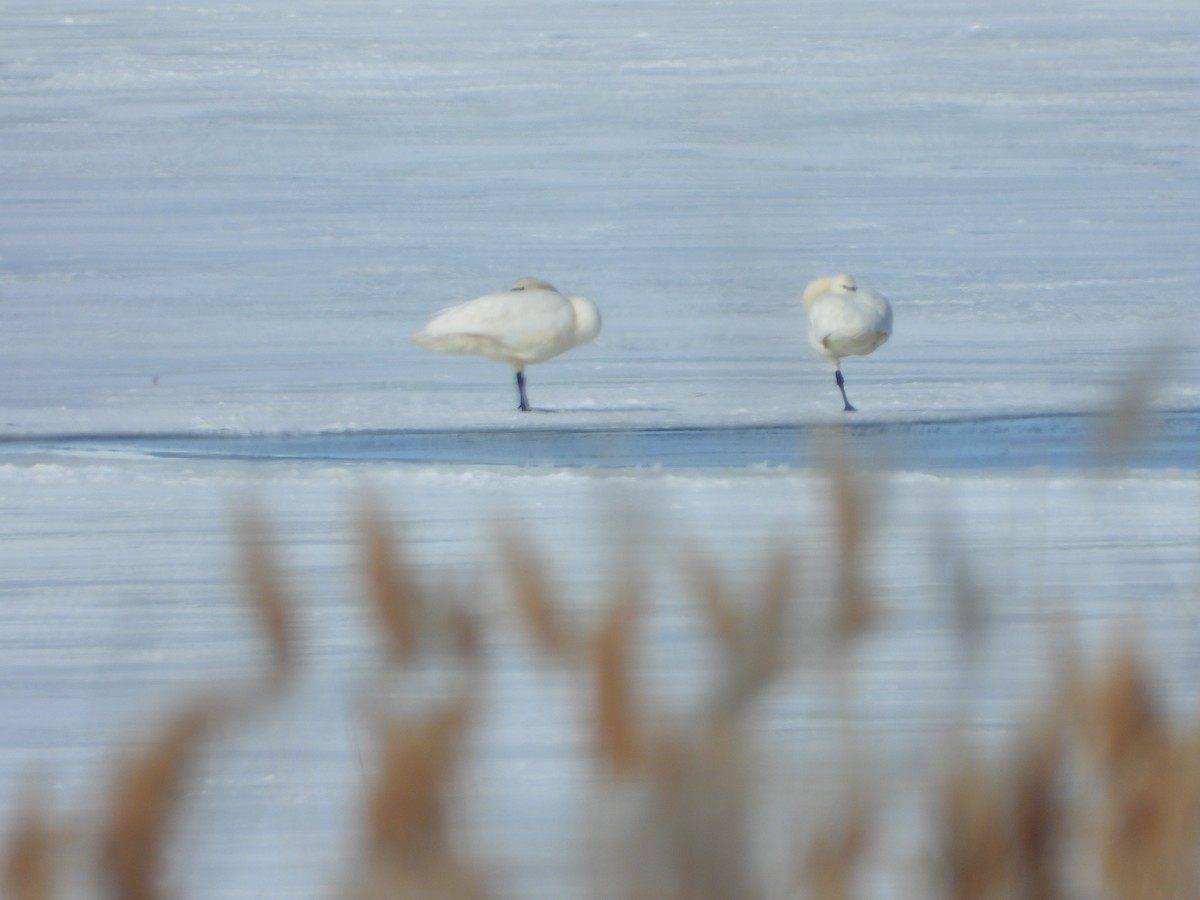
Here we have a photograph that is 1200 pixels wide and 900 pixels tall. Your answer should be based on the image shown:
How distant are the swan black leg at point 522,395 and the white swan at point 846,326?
456mm

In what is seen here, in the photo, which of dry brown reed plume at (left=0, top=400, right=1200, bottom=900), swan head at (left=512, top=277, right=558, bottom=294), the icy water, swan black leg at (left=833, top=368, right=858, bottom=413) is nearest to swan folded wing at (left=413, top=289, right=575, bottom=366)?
the icy water

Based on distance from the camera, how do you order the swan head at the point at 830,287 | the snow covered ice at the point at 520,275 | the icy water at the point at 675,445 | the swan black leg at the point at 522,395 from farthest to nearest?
the swan head at the point at 830,287, the swan black leg at the point at 522,395, the icy water at the point at 675,445, the snow covered ice at the point at 520,275

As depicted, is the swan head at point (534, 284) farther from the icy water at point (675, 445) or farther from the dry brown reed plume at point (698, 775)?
the dry brown reed plume at point (698, 775)

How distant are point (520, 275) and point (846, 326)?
1.20m

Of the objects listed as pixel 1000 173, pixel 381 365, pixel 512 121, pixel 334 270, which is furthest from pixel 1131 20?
pixel 381 365

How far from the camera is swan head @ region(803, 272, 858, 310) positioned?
119 inches

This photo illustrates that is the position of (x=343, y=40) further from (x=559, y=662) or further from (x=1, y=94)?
(x=559, y=662)

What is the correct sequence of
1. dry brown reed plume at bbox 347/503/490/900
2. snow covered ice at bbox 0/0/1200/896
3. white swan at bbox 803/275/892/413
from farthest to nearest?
white swan at bbox 803/275/892/413 → snow covered ice at bbox 0/0/1200/896 → dry brown reed plume at bbox 347/503/490/900

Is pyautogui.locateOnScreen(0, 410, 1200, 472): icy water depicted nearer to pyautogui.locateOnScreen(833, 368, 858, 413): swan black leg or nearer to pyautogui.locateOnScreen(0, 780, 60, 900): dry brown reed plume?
pyautogui.locateOnScreen(833, 368, 858, 413): swan black leg

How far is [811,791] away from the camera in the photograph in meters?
0.57

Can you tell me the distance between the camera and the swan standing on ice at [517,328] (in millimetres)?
2609

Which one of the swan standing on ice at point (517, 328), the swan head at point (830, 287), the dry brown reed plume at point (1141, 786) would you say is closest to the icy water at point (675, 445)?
the swan standing on ice at point (517, 328)

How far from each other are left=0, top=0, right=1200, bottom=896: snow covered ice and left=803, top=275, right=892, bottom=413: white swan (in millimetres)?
68

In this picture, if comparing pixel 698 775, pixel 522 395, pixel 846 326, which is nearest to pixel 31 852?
pixel 698 775
